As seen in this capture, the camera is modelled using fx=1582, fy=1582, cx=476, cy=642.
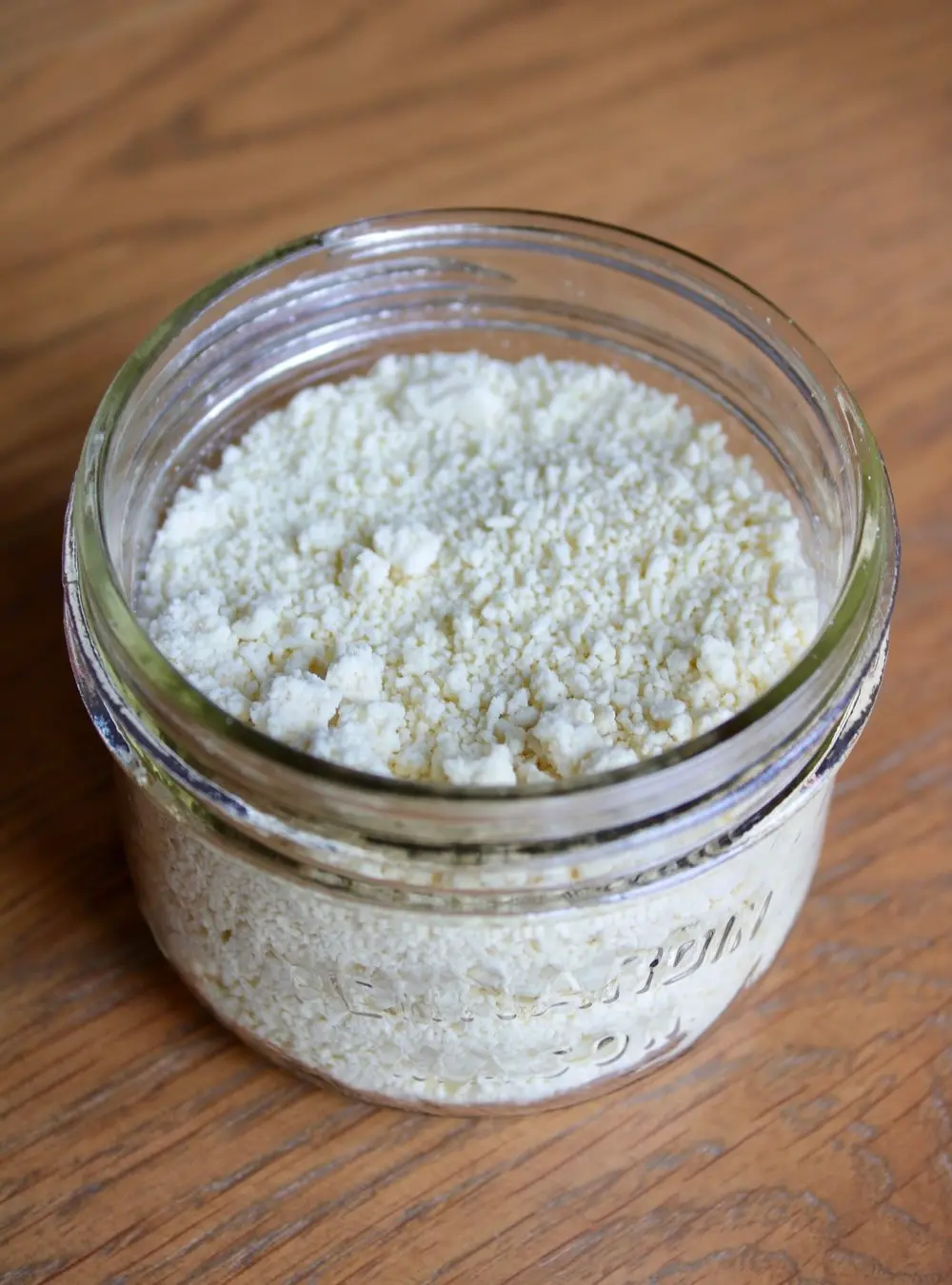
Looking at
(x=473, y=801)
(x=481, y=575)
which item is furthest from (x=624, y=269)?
(x=473, y=801)

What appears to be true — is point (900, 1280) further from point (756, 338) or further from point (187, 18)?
point (187, 18)

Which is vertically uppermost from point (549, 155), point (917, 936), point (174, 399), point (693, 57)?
point (693, 57)

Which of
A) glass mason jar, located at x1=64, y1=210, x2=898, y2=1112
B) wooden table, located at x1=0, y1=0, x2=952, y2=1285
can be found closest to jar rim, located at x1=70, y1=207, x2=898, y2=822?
glass mason jar, located at x1=64, y1=210, x2=898, y2=1112

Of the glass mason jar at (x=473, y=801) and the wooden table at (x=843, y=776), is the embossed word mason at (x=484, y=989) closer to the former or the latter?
the glass mason jar at (x=473, y=801)

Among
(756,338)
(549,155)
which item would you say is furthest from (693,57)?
(756,338)

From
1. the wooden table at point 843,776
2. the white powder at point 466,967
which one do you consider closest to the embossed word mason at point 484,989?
the white powder at point 466,967

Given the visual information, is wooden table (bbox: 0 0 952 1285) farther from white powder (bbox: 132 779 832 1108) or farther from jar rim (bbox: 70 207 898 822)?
jar rim (bbox: 70 207 898 822)
